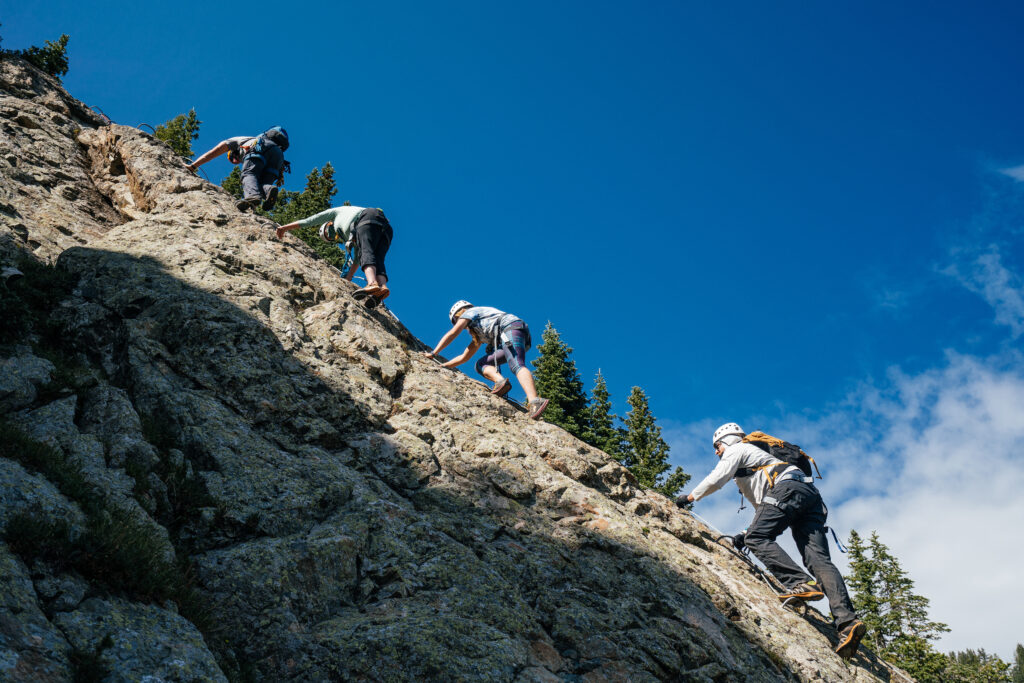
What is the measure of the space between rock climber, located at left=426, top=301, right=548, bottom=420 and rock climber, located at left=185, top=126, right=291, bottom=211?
16.6 ft

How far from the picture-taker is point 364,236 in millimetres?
12727

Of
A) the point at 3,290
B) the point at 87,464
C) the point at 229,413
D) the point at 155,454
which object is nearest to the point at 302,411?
the point at 229,413

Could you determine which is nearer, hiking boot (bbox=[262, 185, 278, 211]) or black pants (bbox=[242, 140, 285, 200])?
hiking boot (bbox=[262, 185, 278, 211])

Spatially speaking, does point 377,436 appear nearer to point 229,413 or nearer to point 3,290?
point 229,413

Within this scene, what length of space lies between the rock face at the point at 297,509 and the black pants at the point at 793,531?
500mm

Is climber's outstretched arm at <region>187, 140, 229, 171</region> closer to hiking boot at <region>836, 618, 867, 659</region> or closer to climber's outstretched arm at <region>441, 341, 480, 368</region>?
climber's outstretched arm at <region>441, 341, 480, 368</region>

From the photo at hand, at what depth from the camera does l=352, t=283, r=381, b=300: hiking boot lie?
12.1m

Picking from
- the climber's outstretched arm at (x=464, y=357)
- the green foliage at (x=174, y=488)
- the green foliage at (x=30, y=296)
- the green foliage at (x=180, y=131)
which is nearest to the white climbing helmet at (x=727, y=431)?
the climber's outstretched arm at (x=464, y=357)

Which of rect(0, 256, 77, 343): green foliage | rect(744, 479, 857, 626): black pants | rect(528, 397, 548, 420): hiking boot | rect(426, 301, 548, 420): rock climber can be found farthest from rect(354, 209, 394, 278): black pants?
rect(744, 479, 857, 626): black pants

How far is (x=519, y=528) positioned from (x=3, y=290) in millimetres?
6825

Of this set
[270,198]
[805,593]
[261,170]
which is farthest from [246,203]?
[805,593]

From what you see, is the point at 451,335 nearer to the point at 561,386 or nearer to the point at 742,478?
the point at 742,478

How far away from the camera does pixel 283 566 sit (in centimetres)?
623

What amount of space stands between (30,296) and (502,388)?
7291mm
